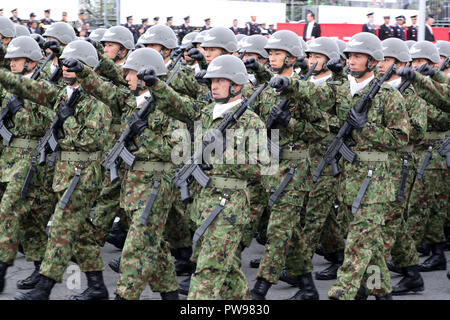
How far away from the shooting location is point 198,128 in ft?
19.7

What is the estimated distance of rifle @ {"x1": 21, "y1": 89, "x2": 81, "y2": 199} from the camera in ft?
21.4

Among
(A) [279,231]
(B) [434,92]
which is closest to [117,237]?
(A) [279,231]

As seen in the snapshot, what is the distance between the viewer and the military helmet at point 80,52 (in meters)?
6.66

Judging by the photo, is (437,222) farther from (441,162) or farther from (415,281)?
(415,281)

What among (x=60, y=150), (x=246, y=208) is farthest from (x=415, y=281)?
(x=60, y=150)

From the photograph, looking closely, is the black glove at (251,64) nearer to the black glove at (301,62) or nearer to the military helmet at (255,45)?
the black glove at (301,62)

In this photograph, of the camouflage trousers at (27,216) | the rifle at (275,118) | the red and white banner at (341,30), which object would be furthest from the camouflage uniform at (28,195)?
the red and white banner at (341,30)

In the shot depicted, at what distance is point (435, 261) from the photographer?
26.4 ft

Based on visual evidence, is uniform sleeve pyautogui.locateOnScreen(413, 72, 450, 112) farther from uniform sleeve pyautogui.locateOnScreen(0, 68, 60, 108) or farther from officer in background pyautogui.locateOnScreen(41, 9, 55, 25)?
officer in background pyautogui.locateOnScreen(41, 9, 55, 25)

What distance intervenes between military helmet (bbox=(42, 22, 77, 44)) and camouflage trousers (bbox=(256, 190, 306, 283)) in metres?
3.22

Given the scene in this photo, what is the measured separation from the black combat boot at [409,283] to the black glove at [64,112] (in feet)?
10.7

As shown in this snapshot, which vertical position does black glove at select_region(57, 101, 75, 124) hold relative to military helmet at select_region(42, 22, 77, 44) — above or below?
below

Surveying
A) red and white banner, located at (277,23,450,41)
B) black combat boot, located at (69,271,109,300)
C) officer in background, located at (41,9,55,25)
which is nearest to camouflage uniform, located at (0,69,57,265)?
black combat boot, located at (69,271,109,300)

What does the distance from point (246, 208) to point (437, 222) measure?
10.5 feet
